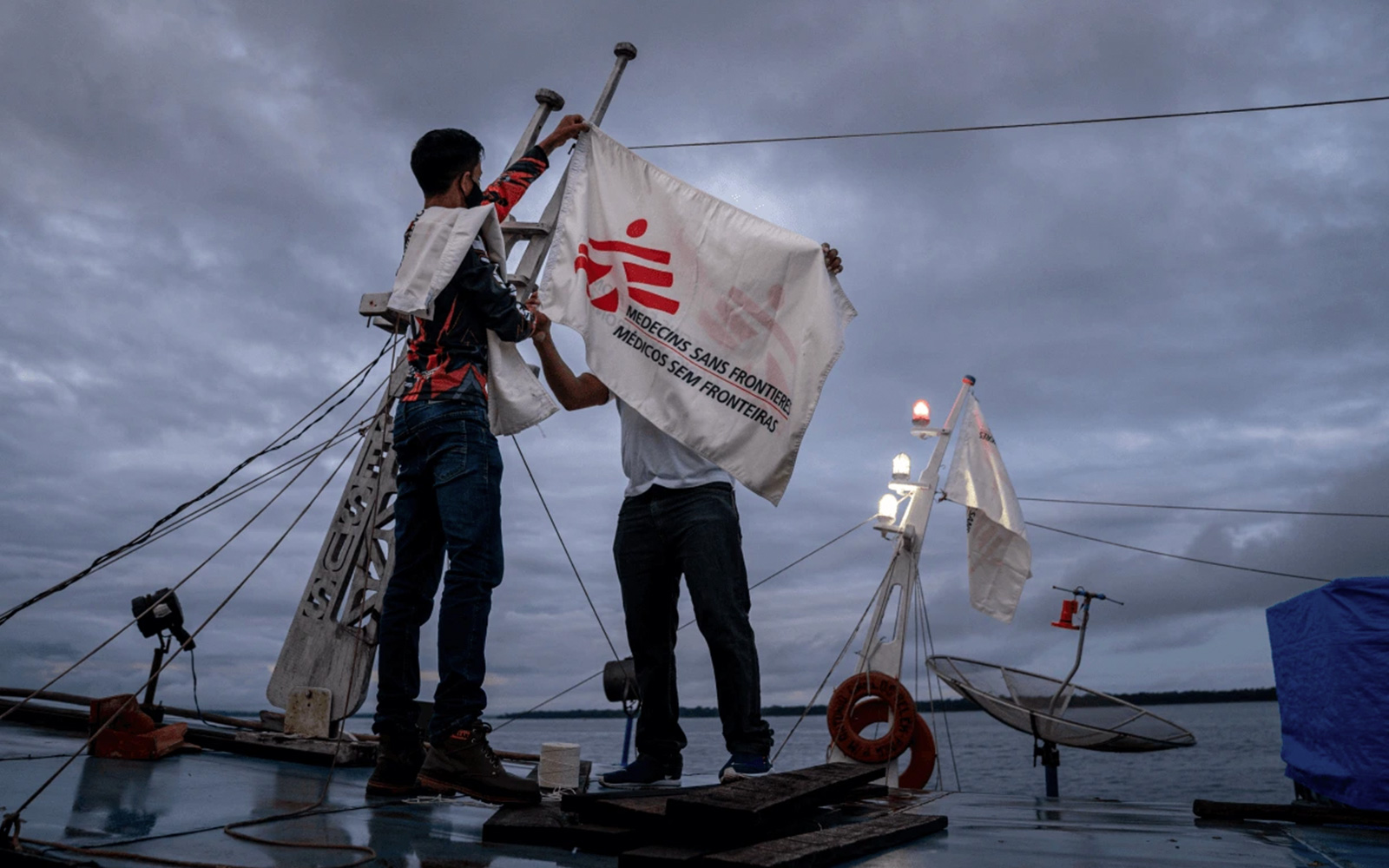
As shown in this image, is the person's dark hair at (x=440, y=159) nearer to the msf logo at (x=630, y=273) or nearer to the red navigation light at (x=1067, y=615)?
the msf logo at (x=630, y=273)

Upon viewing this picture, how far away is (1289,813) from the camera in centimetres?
435

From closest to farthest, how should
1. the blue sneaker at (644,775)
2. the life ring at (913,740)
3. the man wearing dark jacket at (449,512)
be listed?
the man wearing dark jacket at (449,512), the blue sneaker at (644,775), the life ring at (913,740)

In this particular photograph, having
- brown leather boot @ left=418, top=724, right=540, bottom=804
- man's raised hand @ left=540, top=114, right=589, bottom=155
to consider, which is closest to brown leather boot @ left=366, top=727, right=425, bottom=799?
brown leather boot @ left=418, top=724, right=540, bottom=804

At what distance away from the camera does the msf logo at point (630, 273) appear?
4.48m

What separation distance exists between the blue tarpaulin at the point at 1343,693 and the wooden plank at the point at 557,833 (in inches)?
208

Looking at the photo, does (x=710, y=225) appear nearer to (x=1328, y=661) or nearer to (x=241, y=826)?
(x=241, y=826)

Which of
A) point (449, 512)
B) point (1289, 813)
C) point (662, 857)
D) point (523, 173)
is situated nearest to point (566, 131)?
point (523, 173)

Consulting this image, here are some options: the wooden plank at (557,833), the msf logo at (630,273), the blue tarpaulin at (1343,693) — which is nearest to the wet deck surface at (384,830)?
the wooden plank at (557,833)

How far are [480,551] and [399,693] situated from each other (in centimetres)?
75

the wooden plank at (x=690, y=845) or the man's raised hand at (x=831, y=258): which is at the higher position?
the man's raised hand at (x=831, y=258)

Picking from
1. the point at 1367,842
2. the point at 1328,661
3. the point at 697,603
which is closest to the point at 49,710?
the point at 697,603

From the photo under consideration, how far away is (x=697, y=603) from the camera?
154 inches

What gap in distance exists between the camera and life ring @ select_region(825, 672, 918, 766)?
9.70 metres

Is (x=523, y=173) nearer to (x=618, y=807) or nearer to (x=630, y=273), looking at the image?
(x=630, y=273)
